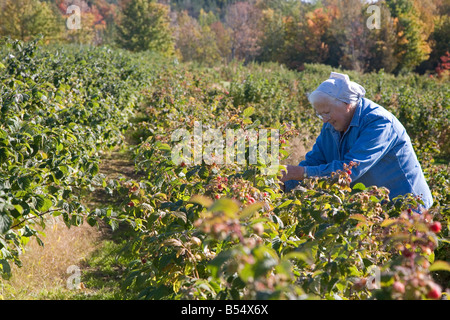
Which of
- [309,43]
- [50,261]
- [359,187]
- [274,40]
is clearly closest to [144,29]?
[274,40]

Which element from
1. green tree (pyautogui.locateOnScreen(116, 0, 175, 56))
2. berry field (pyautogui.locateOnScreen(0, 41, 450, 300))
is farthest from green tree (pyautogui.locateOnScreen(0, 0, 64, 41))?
berry field (pyautogui.locateOnScreen(0, 41, 450, 300))

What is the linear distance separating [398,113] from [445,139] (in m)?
1.09

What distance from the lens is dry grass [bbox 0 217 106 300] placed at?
326 centimetres

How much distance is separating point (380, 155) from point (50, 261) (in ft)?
8.76

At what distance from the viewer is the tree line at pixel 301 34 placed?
105 feet

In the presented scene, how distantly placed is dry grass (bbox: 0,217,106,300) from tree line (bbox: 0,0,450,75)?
82.1ft

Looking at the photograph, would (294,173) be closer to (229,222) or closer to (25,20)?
(229,222)

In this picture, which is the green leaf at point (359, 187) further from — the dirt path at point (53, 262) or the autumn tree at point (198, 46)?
the autumn tree at point (198, 46)

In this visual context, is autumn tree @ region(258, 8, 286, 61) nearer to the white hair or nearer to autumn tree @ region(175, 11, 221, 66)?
autumn tree @ region(175, 11, 221, 66)

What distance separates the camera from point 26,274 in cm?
350

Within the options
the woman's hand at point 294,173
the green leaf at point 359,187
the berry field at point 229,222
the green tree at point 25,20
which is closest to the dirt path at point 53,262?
the berry field at point 229,222

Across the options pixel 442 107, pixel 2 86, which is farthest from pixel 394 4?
pixel 2 86

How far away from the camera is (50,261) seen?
375cm
